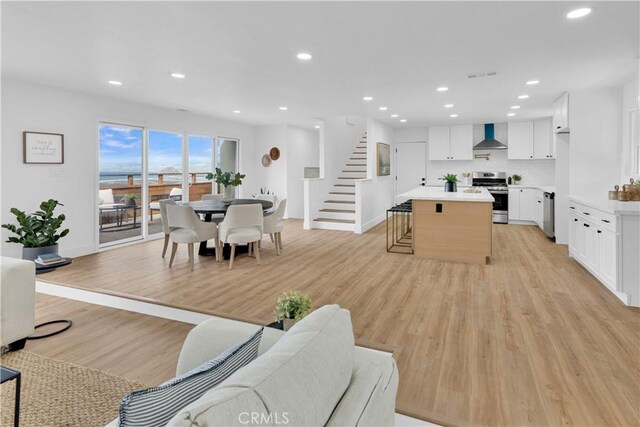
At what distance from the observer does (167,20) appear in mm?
2791

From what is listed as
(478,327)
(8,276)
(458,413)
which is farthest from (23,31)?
(478,327)

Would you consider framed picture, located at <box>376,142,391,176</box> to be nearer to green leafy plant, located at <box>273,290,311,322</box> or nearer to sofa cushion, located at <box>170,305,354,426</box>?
green leafy plant, located at <box>273,290,311,322</box>

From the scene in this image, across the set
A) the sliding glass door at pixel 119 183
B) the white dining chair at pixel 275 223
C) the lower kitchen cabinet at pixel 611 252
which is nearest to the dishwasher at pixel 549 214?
the lower kitchen cabinet at pixel 611 252

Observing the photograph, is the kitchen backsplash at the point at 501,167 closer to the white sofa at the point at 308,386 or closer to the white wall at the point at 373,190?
the white wall at the point at 373,190

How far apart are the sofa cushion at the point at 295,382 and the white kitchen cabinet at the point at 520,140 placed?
8657mm

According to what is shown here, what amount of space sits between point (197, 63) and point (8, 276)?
2.61 meters

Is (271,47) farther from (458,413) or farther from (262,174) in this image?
(262,174)

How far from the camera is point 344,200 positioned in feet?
28.0

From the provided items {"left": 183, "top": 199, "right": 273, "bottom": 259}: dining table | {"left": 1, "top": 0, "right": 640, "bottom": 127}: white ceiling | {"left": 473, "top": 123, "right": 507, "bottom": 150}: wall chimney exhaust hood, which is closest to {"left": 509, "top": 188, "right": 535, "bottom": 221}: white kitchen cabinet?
{"left": 473, "top": 123, "right": 507, "bottom": 150}: wall chimney exhaust hood

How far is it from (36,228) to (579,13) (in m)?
5.97

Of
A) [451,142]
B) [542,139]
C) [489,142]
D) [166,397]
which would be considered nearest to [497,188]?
[489,142]

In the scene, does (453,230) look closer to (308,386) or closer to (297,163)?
(308,386)

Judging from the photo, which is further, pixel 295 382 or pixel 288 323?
pixel 288 323

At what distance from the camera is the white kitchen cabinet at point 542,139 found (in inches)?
314
